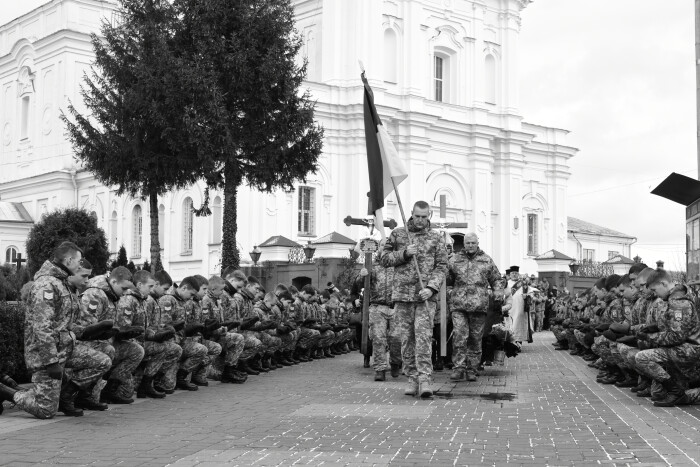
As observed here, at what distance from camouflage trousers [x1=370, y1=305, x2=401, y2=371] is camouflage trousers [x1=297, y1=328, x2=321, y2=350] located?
306 cm

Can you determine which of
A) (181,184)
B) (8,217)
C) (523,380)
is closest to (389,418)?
(523,380)

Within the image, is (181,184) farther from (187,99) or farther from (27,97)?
(27,97)

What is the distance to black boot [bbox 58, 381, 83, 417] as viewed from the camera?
32.1 ft

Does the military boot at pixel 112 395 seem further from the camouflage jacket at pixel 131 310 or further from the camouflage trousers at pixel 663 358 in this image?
the camouflage trousers at pixel 663 358

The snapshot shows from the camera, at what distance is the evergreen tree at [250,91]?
75.9 feet

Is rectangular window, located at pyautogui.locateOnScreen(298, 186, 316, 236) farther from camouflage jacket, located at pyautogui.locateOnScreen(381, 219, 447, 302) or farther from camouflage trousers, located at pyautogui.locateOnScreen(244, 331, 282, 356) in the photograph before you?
camouflage jacket, located at pyautogui.locateOnScreen(381, 219, 447, 302)

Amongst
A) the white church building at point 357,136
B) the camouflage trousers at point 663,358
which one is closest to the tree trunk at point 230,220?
the camouflage trousers at point 663,358

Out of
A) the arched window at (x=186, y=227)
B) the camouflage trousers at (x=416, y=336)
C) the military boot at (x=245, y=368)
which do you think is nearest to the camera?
the camouflage trousers at (x=416, y=336)

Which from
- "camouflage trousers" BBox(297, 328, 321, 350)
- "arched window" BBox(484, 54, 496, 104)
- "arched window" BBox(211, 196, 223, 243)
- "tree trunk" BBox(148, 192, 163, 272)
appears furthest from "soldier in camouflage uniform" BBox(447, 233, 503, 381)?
"arched window" BBox(484, 54, 496, 104)

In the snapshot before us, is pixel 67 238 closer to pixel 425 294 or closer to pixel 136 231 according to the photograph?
pixel 136 231

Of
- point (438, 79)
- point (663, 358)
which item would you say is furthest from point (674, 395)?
point (438, 79)

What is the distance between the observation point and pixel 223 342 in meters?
13.8

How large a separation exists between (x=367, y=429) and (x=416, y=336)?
297cm

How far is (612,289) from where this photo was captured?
50.9ft
